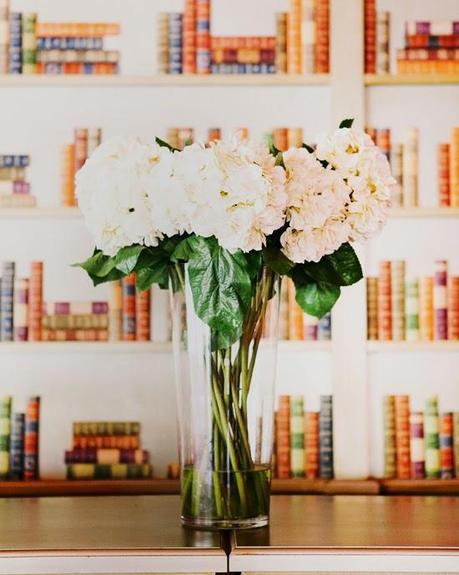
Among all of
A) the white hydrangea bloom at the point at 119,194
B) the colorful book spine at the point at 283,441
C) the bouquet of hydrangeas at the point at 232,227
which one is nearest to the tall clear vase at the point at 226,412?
the bouquet of hydrangeas at the point at 232,227

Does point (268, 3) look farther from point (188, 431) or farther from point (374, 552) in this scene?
point (374, 552)

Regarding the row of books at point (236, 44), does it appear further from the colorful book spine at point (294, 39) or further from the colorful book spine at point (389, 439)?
the colorful book spine at point (389, 439)

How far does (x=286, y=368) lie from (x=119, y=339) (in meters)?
0.42

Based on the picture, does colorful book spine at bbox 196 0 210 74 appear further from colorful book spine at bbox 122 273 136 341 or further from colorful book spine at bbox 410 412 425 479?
colorful book spine at bbox 410 412 425 479

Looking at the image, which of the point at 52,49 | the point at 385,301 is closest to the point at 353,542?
the point at 385,301

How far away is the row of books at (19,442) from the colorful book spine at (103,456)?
85mm

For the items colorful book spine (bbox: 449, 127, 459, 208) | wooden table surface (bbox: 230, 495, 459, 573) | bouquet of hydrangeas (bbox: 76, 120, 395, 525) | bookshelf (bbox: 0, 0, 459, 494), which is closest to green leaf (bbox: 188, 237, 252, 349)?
bouquet of hydrangeas (bbox: 76, 120, 395, 525)

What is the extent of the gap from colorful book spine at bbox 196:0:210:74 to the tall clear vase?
3.25 feet

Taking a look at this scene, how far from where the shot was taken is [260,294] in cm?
148

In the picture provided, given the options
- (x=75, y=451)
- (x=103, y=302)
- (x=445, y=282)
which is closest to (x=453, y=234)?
(x=445, y=282)

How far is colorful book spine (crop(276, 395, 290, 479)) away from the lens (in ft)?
7.33

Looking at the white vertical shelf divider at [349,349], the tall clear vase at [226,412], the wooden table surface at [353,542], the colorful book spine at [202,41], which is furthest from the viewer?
the colorful book spine at [202,41]

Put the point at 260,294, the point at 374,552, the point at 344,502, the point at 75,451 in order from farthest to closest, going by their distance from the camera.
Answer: the point at 75,451 < the point at 344,502 < the point at 260,294 < the point at 374,552

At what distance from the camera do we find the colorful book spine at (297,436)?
7.32 ft
